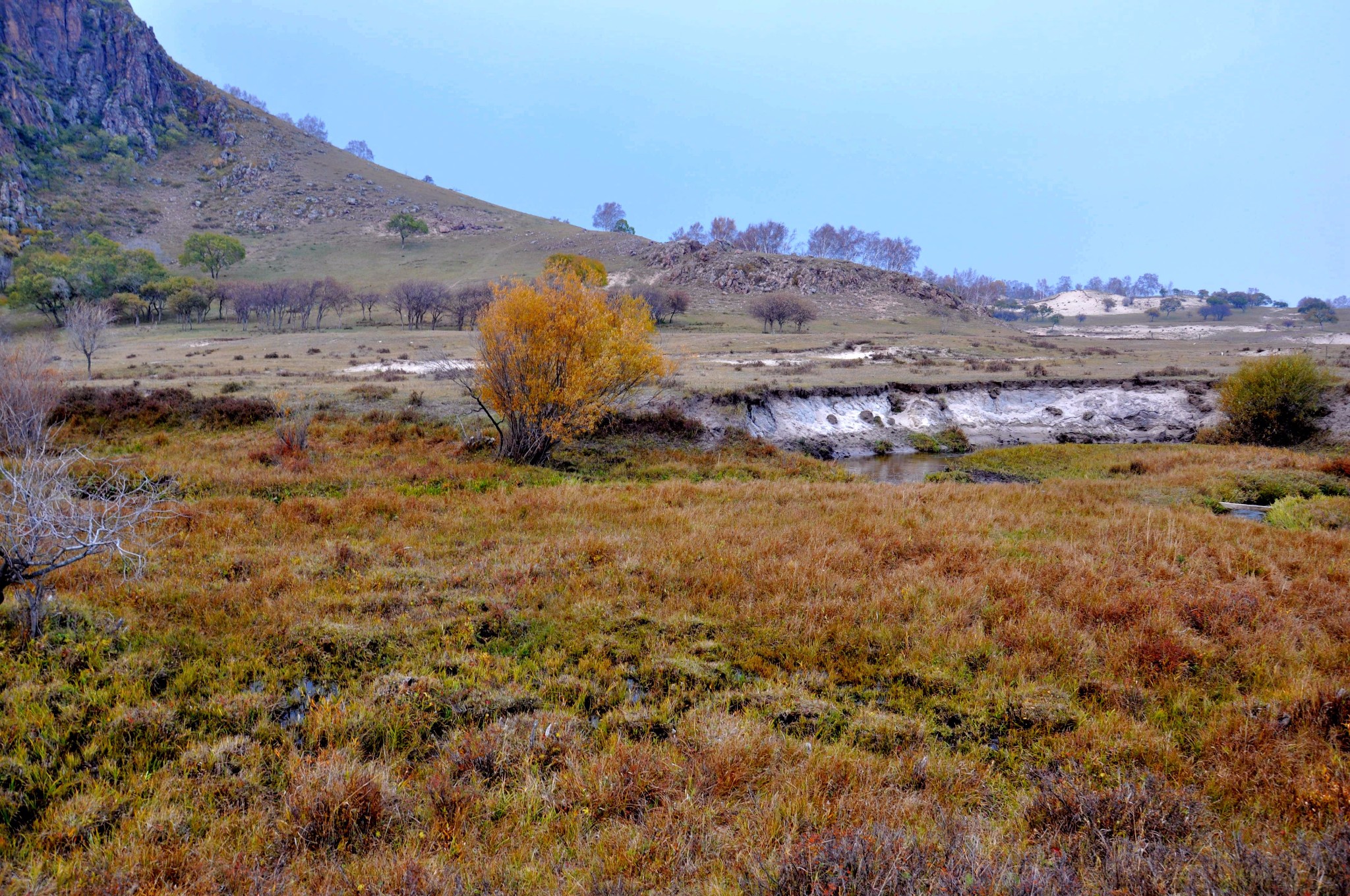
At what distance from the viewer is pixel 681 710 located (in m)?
6.14

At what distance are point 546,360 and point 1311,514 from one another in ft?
64.4

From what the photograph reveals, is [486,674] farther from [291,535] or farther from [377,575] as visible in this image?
[291,535]

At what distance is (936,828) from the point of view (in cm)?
414

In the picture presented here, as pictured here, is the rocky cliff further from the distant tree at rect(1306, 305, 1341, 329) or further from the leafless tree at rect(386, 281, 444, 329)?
the distant tree at rect(1306, 305, 1341, 329)

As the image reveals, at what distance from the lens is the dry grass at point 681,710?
3840mm

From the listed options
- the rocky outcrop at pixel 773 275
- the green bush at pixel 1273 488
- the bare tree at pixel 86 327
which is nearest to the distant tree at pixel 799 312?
the rocky outcrop at pixel 773 275

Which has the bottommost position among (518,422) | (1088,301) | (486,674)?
(486,674)

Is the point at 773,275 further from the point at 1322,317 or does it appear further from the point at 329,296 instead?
the point at 1322,317

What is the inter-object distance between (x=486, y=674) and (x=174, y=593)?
5.00 m

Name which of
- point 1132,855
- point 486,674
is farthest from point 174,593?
point 1132,855

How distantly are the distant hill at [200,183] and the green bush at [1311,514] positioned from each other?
316 feet

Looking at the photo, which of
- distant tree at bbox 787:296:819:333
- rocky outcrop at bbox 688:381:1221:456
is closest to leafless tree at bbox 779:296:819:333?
distant tree at bbox 787:296:819:333

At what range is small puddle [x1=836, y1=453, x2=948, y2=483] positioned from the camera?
70.3 ft

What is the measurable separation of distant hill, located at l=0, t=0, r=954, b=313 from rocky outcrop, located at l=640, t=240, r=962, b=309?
85cm
